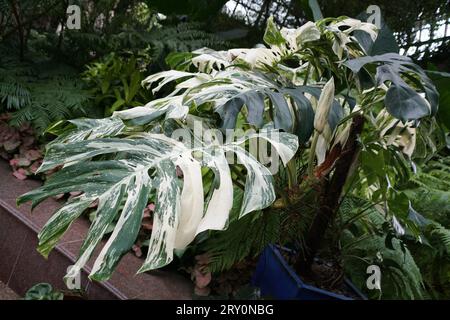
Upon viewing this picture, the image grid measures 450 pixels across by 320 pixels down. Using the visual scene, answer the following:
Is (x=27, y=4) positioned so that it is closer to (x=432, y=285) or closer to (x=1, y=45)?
(x=1, y=45)

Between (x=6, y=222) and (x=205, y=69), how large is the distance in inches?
40.1

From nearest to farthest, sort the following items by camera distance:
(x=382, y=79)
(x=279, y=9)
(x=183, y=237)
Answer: (x=183, y=237)
(x=382, y=79)
(x=279, y=9)

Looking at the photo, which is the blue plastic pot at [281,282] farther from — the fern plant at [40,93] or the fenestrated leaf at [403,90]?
the fern plant at [40,93]

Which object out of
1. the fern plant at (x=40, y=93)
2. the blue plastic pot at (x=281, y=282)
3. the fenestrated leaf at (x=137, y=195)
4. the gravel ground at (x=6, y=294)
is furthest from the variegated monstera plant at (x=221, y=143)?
the fern plant at (x=40, y=93)

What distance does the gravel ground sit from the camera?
1494mm

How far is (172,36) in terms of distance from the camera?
7.76 ft

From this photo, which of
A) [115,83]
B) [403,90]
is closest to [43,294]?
[403,90]

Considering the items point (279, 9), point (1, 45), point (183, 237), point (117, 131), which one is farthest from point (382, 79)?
point (279, 9)

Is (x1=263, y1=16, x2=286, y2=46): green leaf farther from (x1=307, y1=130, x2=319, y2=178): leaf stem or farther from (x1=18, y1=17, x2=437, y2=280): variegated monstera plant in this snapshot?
(x1=307, y1=130, x2=319, y2=178): leaf stem

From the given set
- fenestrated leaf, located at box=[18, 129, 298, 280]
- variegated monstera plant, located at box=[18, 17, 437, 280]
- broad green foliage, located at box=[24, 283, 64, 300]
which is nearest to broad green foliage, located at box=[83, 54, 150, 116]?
variegated monstera plant, located at box=[18, 17, 437, 280]

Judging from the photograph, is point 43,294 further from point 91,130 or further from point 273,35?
point 273,35

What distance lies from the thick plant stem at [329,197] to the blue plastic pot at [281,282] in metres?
0.07

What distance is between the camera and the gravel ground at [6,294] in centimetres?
149

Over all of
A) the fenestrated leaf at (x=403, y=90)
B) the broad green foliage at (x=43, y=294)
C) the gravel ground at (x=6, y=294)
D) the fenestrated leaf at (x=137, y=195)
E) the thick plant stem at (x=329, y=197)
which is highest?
the fenestrated leaf at (x=403, y=90)
